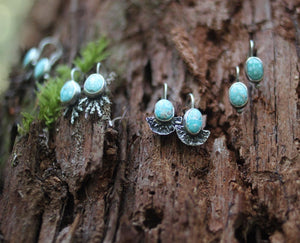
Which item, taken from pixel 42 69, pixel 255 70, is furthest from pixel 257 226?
pixel 42 69

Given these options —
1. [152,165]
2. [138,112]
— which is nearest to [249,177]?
[152,165]

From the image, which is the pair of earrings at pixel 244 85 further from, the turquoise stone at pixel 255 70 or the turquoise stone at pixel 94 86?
the turquoise stone at pixel 94 86

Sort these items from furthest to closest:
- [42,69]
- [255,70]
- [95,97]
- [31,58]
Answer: [31,58]
[42,69]
[255,70]
[95,97]

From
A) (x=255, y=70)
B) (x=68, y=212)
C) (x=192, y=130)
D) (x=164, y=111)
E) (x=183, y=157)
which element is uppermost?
(x=255, y=70)

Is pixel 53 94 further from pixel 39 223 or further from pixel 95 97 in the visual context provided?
pixel 39 223

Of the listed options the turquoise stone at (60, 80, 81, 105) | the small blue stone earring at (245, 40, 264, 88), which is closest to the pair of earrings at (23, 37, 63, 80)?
the turquoise stone at (60, 80, 81, 105)

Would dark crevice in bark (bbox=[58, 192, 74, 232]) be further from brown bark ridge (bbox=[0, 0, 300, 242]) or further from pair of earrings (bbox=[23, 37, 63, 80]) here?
pair of earrings (bbox=[23, 37, 63, 80])
